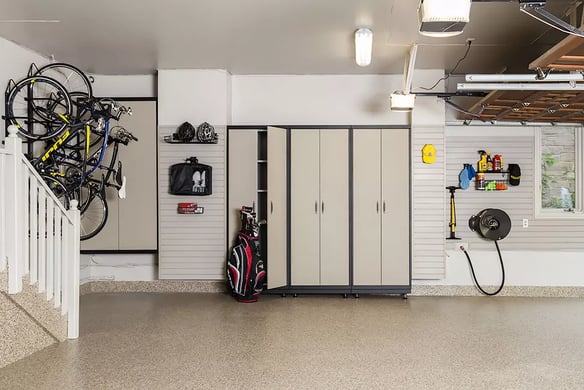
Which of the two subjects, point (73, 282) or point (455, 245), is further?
point (455, 245)

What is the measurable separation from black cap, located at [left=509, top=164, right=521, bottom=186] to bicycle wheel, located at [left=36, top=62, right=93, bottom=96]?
5.23 meters

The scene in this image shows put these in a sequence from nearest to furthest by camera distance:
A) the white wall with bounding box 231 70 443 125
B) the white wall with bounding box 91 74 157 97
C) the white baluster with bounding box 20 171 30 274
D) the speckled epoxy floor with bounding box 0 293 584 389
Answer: the speckled epoxy floor with bounding box 0 293 584 389 < the white baluster with bounding box 20 171 30 274 < the white wall with bounding box 231 70 443 125 < the white wall with bounding box 91 74 157 97

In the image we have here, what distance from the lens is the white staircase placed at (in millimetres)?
4605

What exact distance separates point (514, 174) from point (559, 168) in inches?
27.5

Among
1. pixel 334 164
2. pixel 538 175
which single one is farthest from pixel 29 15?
pixel 538 175

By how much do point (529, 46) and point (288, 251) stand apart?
3597 millimetres

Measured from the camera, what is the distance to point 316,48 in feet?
22.4

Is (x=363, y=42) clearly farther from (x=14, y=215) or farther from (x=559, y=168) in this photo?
(x=559, y=168)

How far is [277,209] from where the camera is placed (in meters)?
7.70

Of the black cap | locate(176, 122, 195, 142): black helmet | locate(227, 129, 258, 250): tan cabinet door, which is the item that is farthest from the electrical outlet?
locate(176, 122, 195, 142): black helmet

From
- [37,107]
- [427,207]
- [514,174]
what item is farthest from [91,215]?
[514,174]

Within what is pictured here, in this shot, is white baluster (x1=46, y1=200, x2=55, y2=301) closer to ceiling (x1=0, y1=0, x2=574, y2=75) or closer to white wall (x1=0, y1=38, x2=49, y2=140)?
ceiling (x1=0, y1=0, x2=574, y2=75)

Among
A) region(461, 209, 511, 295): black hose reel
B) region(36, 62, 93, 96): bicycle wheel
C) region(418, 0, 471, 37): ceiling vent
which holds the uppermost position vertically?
region(36, 62, 93, 96): bicycle wheel

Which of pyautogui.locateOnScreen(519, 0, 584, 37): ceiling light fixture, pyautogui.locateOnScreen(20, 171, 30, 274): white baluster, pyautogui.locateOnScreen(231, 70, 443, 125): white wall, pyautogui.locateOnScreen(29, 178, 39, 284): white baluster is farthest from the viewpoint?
pyautogui.locateOnScreen(231, 70, 443, 125): white wall
